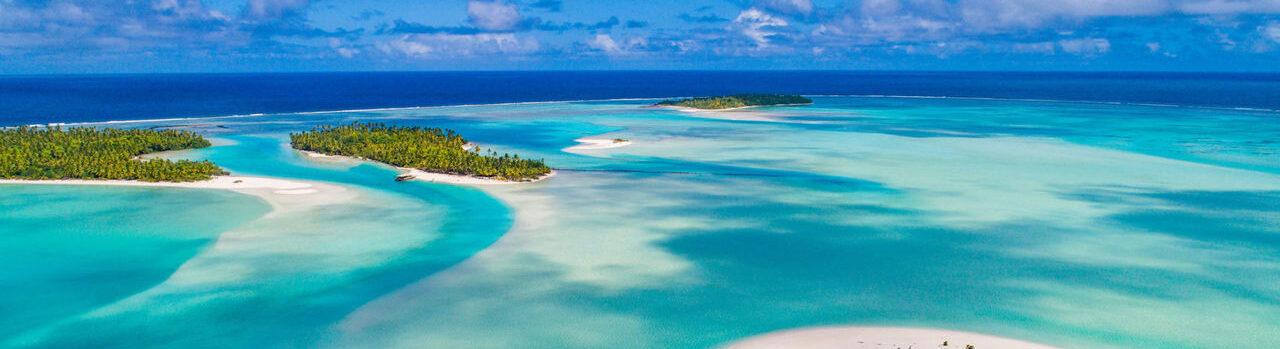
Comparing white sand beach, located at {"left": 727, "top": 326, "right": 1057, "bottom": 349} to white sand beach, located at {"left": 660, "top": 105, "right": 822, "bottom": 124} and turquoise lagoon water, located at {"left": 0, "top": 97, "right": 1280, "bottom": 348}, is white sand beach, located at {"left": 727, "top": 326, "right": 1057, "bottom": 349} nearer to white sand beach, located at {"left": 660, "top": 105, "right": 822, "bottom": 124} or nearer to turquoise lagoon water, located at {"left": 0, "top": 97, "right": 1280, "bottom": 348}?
turquoise lagoon water, located at {"left": 0, "top": 97, "right": 1280, "bottom": 348}

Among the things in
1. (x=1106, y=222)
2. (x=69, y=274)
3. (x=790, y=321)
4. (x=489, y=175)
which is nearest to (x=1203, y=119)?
(x=1106, y=222)

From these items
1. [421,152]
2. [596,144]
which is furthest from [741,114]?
[421,152]

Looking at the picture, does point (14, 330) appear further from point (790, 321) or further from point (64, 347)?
point (790, 321)

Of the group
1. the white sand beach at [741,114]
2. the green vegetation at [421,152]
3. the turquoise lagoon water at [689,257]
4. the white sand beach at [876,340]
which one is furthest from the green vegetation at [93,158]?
the white sand beach at [741,114]

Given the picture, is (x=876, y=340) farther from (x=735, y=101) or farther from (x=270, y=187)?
(x=735, y=101)

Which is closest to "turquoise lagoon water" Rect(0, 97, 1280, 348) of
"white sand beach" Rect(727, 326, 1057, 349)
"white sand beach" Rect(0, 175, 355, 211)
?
"white sand beach" Rect(727, 326, 1057, 349)
